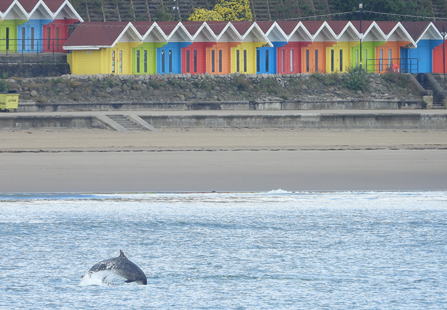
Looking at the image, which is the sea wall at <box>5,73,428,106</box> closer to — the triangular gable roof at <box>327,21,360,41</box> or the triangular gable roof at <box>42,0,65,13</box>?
the triangular gable roof at <box>327,21,360,41</box>

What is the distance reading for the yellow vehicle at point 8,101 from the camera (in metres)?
40.3

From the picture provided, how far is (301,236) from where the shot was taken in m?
16.9

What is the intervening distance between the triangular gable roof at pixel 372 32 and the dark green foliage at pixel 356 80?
364 centimetres

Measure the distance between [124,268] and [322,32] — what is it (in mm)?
43925

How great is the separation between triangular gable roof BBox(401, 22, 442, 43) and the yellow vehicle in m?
30.0

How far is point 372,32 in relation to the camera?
56531 mm

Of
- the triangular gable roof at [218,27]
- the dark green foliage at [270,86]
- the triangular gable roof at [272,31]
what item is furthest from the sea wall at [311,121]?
the triangular gable roof at [272,31]

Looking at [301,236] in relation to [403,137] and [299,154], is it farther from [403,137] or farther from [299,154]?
[403,137]

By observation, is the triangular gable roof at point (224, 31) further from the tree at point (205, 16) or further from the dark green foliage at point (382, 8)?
the dark green foliage at point (382, 8)

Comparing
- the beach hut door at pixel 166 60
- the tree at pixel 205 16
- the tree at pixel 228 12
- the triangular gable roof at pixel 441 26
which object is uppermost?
the tree at pixel 228 12

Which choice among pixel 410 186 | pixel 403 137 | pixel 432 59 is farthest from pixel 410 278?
pixel 432 59

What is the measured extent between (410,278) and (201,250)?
4.12 m

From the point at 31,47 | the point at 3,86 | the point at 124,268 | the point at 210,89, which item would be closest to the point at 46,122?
the point at 3,86

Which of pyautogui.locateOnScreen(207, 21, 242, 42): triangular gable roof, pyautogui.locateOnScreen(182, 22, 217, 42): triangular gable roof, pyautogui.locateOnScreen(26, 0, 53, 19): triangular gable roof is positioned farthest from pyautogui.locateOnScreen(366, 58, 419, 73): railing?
pyautogui.locateOnScreen(26, 0, 53, 19): triangular gable roof
